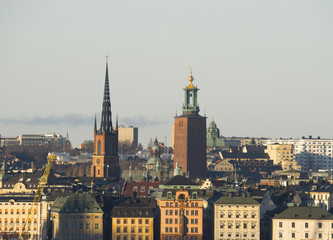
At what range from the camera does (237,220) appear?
194m

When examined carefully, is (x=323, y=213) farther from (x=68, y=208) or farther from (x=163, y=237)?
(x=68, y=208)

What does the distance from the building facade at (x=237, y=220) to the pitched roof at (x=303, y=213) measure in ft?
11.6

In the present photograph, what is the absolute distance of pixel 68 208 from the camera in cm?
→ 19425

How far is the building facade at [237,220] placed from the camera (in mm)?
193125

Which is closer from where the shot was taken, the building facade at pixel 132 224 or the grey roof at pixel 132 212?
the building facade at pixel 132 224

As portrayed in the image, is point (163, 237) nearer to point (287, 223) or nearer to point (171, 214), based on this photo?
point (171, 214)

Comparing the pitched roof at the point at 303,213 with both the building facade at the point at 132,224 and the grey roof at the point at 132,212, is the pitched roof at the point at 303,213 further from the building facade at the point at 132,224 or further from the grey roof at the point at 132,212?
the grey roof at the point at 132,212

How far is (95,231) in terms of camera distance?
193 metres

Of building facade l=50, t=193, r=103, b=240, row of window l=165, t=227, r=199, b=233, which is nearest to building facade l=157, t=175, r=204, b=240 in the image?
row of window l=165, t=227, r=199, b=233

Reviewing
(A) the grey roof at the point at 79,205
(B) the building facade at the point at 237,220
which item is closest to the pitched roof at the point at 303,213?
(B) the building facade at the point at 237,220

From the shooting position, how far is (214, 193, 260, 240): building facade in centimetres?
19312

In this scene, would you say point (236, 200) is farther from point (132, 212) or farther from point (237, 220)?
point (132, 212)

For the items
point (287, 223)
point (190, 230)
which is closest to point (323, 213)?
point (287, 223)

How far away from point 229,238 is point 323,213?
1405cm
